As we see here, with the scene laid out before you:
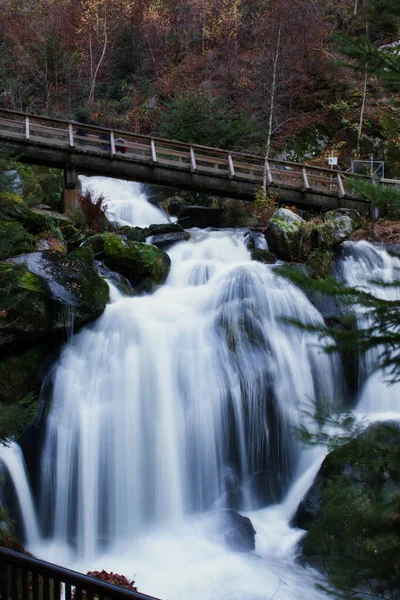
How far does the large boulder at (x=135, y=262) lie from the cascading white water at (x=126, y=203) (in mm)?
5116

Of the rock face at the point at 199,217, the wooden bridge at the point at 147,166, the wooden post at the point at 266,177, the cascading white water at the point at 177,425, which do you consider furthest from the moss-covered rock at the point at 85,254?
the wooden post at the point at 266,177

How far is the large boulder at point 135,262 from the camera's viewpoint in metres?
11.5

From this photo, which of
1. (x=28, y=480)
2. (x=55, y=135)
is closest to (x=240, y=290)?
(x=28, y=480)

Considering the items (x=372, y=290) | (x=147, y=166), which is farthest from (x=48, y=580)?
(x=147, y=166)

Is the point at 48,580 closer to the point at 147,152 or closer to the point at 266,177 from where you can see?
the point at 147,152

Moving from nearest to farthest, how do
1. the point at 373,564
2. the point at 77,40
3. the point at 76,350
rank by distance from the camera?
the point at 373,564 < the point at 76,350 < the point at 77,40

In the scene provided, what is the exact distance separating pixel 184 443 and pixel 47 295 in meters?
3.11

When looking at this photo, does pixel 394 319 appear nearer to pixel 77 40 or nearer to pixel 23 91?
pixel 23 91

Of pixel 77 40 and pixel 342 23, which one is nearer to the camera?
pixel 342 23

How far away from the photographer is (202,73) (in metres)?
28.1

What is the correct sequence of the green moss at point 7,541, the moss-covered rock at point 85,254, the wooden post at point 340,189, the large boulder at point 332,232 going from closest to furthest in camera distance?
the green moss at point 7,541, the moss-covered rock at point 85,254, the large boulder at point 332,232, the wooden post at point 340,189

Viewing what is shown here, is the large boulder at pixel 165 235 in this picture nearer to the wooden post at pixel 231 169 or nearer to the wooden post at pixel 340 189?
the wooden post at pixel 231 169

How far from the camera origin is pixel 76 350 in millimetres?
9125

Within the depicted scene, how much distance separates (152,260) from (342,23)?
22.5 metres
